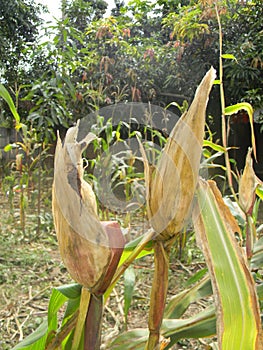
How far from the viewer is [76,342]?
233 millimetres

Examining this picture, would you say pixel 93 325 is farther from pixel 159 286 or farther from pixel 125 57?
pixel 125 57

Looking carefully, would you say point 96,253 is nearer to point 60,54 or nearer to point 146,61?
point 60,54

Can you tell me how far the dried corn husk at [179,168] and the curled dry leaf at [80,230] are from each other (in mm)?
23

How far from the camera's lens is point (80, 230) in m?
0.18

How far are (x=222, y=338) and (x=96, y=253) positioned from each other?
0.07 meters

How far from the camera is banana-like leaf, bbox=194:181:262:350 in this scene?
187 mm

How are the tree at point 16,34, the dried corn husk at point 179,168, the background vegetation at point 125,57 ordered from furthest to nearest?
the tree at point 16,34 < the background vegetation at point 125,57 < the dried corn husk at point 179,168

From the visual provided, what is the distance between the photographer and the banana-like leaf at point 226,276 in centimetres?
19

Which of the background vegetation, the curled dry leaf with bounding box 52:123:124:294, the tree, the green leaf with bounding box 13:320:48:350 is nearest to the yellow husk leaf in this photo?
the curled dry leaf with bounding box 52:123:124:294

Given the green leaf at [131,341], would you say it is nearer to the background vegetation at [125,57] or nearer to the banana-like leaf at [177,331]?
the banana-like leaf at [177,331]

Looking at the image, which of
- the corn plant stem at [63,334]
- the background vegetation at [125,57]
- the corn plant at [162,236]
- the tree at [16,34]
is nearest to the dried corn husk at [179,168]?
the corn plant at [162,236]

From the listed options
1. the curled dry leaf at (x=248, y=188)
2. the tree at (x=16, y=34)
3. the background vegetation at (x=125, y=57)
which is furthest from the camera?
the tree at (x=16, y=34)

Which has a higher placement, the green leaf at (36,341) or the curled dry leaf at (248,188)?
the curled dry leaf at (248,188)

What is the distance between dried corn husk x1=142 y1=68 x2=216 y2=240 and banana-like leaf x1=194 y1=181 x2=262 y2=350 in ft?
0.12
